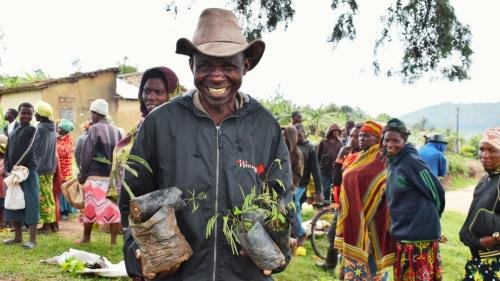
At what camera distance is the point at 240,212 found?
6.67ft

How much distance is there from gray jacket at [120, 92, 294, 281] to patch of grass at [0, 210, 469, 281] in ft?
13.2

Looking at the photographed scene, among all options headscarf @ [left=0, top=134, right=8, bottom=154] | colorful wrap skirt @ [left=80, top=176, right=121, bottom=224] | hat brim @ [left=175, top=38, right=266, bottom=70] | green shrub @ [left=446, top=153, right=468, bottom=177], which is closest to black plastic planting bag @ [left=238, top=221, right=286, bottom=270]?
hat brim @ [left=175, top=38, right=266, bottom=70]

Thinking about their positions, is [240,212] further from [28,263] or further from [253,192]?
[28,263]

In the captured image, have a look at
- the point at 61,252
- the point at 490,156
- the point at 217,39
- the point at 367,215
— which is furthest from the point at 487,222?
the point at 61,252

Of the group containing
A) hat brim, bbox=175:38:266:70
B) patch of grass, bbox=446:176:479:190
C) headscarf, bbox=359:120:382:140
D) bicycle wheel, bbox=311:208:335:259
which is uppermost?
hat brim, bbox=175:38:266:70

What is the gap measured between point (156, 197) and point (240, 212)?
33cm

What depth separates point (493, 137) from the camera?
4430mm

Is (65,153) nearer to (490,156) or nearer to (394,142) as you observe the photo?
(394,142)

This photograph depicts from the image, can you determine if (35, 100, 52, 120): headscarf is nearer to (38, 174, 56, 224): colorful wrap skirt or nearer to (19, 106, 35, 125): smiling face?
(19, 106, 35, 125): smiling face

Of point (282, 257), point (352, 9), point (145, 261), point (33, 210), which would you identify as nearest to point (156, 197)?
point (145, 261)

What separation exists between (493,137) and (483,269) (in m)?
1.09

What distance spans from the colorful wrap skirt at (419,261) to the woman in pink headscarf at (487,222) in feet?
1.30

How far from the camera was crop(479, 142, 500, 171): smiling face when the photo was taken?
4410 millimetres

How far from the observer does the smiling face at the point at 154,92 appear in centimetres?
384
